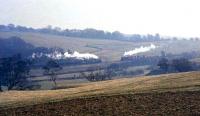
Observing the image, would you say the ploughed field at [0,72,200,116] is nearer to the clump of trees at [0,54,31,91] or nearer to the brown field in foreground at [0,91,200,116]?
the brown field in foreground at [0,91,200,116]

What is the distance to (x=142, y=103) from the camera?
173ft

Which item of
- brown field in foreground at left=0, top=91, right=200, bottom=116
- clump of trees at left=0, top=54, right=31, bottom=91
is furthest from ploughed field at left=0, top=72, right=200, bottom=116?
clump of trees at left=0, top=54, right=31, bottom=91

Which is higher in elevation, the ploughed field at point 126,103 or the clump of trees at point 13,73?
the ploughed field at point 126,103

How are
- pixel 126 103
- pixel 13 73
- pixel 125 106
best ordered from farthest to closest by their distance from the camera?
1. pixel 13 73
2. pixel 126 103
3. pixel 125 106

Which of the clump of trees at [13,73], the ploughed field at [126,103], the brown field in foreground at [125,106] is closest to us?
the brown field in foreground at [125,106]

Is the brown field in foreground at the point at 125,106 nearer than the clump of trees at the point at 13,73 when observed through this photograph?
Yes

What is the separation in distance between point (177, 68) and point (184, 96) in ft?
361

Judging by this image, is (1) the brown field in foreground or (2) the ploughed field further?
(2) the ploughed field

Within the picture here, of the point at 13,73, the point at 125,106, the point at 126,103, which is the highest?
the point at 126,103

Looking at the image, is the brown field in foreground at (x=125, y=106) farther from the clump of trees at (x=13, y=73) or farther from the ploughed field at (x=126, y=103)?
the clump of trees at (x=13, y=73)

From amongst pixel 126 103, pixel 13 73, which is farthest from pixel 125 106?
pixel 13 73

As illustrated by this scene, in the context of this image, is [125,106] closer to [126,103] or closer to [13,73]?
[126,103]

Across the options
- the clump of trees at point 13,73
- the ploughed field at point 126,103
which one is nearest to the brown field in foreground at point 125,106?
the ploughed field at point 126,103

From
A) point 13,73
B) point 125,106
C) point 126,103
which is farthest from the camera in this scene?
point 13,73
